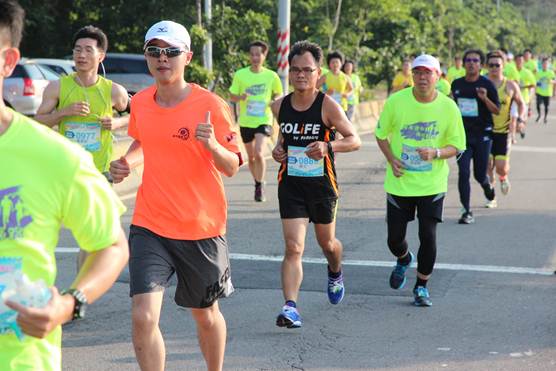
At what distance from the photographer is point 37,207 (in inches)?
114

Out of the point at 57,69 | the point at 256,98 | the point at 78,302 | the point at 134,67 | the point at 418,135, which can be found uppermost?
the point at 78,302

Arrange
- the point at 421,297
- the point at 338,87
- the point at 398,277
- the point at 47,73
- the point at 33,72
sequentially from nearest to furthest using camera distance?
1. the point at 421,297
2. the point at 398,277
3. the point at 338,87
4. the point at 33,72
5. the point at 47,73

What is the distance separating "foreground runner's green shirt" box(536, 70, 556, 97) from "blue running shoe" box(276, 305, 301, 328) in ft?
82.9

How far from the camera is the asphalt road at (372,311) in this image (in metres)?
6.39

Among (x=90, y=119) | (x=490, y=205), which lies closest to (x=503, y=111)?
(x=490, y=205)

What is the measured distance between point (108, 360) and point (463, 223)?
6303 millimetres

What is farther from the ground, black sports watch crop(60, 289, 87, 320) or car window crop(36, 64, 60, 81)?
black sports watch crop(60, 289, 87, 320)

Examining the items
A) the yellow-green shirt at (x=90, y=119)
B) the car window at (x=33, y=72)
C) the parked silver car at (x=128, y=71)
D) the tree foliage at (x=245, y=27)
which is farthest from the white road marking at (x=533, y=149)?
the yellow-green shirt at (x=90, y=119)

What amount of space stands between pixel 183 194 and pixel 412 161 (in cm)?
298

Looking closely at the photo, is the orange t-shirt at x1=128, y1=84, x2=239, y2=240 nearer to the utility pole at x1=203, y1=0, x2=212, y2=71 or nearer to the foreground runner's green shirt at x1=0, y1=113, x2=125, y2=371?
the foreground runner's green shirt at x1=0, y1=113, x2=125, y2=371

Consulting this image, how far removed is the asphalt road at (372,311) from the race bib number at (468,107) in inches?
48.4

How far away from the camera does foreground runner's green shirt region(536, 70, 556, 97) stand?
30875mm

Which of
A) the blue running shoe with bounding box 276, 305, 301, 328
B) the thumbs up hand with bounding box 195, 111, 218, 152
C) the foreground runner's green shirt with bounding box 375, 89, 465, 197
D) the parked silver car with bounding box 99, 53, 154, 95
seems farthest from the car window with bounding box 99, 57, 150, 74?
the thumbs up hand with bounding box 195, 111, 218, 152

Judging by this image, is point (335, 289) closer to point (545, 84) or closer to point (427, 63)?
point (427, 63)
